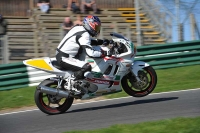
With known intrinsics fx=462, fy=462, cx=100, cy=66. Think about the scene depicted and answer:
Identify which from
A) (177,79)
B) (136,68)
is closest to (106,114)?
(136,68)

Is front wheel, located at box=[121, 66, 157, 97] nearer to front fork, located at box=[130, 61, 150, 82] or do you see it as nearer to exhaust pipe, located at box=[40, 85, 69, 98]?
front fork, located at box=[130, 61, 150, 82]

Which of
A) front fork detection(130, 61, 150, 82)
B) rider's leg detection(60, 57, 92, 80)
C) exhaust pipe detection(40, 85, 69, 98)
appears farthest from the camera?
front fork detection(130, 61, 150, 82)

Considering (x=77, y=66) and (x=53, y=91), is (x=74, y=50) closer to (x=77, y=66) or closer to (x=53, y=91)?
(x=77, y=66)

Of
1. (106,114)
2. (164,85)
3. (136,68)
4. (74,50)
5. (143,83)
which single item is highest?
(74,50)

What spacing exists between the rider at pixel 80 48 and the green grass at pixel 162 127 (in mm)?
2073

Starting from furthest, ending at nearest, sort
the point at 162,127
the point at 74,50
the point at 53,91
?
the point at 74,50, the point at 53,91, the point at 162,127

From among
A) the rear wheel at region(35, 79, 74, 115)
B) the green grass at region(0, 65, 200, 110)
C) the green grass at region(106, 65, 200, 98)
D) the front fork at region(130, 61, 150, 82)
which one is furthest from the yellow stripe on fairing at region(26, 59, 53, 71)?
the green grass at region(106, 65, 200, 98)

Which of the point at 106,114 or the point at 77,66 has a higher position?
the point at 77,66

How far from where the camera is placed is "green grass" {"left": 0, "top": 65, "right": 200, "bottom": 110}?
1020cm

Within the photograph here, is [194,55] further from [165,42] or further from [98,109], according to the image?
[98,109]

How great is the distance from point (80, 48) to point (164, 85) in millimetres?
3373

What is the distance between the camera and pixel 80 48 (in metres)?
8.37

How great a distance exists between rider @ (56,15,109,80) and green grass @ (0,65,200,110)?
1869 millimetres

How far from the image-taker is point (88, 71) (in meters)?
8.33
